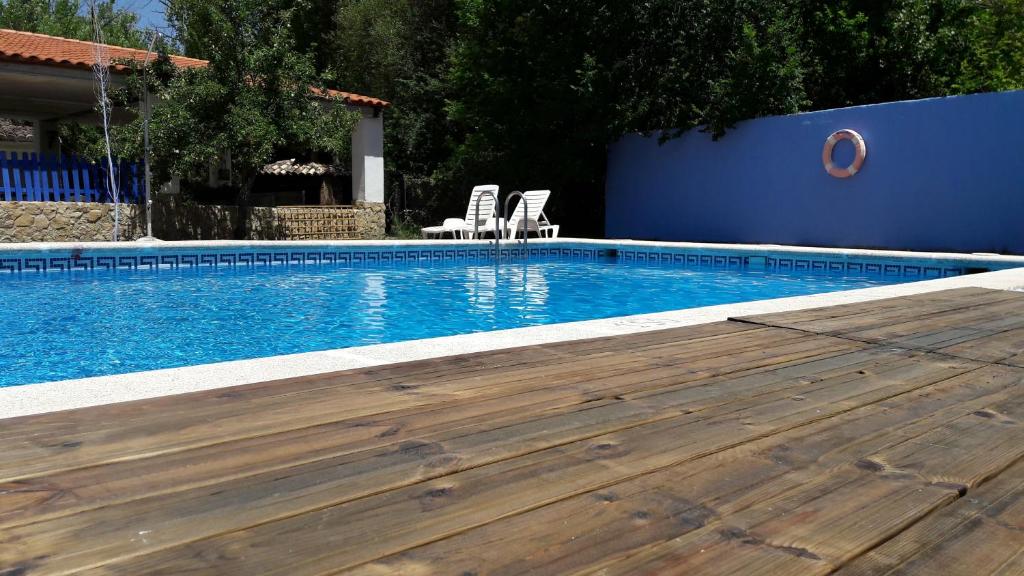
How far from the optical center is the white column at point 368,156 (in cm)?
1427

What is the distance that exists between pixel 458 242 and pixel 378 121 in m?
3.88

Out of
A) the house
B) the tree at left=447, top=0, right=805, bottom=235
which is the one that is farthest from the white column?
the tree at left=447, top=0, right=805, bottom=235

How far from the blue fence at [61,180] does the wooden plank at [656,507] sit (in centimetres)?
1221

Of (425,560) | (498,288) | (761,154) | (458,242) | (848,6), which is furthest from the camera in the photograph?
(848,6)

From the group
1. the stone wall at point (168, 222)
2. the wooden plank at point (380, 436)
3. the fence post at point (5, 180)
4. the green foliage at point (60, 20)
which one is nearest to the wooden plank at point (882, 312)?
the wooden plank at point (380, 436)

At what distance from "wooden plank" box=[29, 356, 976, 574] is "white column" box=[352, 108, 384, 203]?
1295 centimetres

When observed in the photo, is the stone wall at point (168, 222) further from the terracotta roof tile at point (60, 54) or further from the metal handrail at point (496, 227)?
the metal handrail at point (496, 227)

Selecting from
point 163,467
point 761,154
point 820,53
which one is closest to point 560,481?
point 163,467

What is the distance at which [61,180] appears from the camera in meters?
11.9

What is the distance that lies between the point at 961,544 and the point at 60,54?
1365cm

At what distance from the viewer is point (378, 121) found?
47.2ft

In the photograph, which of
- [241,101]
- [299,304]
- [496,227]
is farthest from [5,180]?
[496,227]

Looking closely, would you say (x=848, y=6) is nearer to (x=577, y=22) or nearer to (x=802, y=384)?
(x=577, y=22)

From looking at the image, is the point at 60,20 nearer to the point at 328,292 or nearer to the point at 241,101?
the point at 241,101
